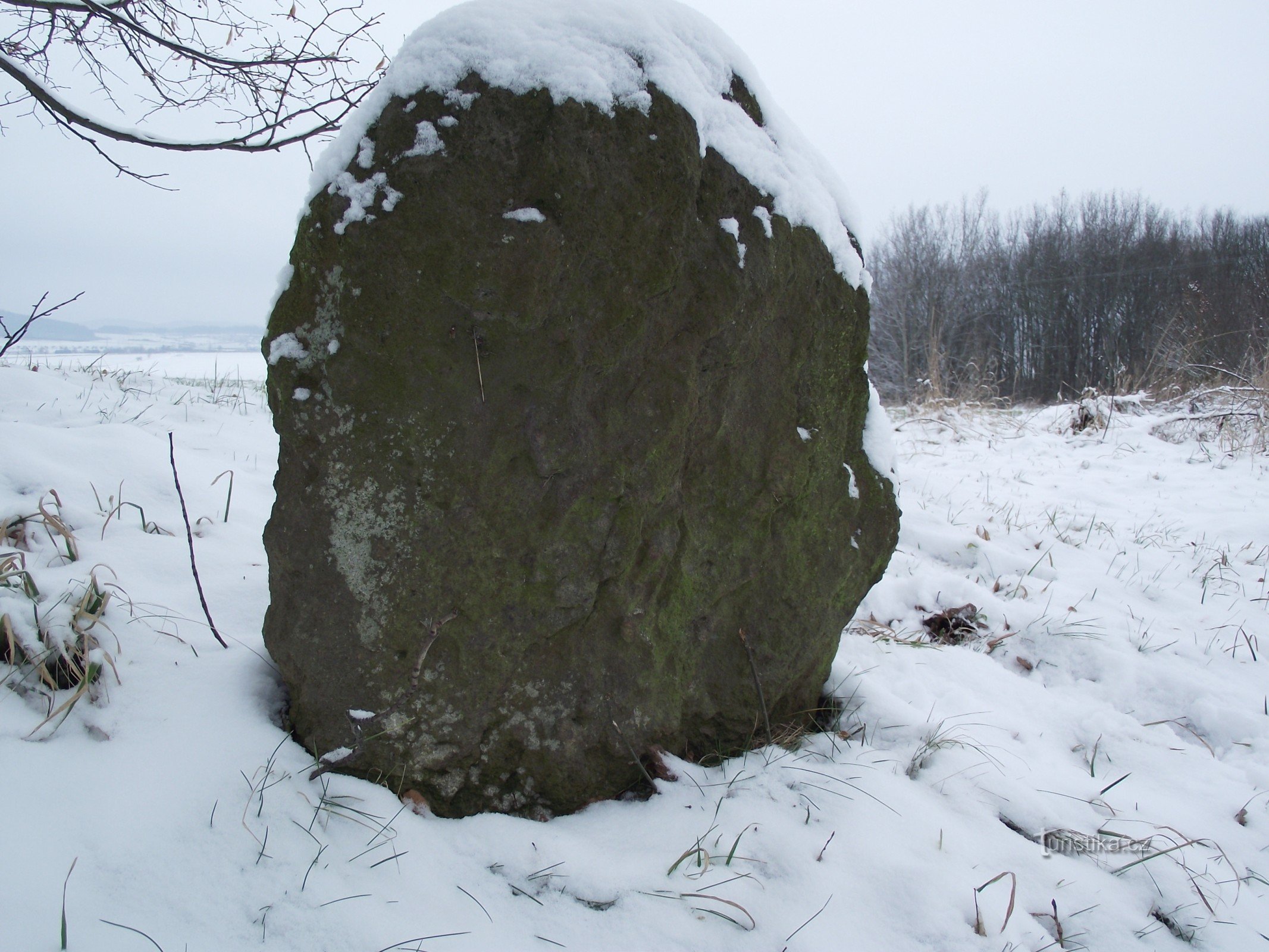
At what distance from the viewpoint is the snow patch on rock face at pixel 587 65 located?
1388 mm

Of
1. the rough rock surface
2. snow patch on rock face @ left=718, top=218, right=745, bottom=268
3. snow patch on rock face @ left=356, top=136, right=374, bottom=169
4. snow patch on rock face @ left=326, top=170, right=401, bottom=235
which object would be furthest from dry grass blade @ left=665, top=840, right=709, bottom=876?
snow patch on rock face @ left=356, top=136, right=374, bottom=169

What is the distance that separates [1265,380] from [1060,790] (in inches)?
259

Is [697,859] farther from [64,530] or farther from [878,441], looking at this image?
[64,530]

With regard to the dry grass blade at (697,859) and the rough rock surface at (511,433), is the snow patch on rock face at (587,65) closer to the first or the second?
the rough rock surface at (511,433)

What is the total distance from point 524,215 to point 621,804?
1323 mm

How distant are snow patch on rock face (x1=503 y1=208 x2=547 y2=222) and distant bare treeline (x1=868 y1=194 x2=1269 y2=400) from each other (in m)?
18.8

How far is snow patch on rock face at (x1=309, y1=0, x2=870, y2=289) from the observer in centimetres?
139

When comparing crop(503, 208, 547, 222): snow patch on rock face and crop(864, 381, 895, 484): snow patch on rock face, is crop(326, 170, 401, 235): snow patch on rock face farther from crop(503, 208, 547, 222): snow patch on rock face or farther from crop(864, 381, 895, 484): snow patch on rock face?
crop(864, 381, 895, 484): snow patch on rock face

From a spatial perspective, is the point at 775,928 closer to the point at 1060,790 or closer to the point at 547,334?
the point at 1060,790

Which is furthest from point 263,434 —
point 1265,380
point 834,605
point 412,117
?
point 1265,380

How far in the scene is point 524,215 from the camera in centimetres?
138

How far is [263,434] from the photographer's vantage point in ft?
13.3

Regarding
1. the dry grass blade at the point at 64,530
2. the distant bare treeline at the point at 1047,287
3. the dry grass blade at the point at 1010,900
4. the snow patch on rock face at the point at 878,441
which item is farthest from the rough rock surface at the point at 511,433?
the distant bare treeline at the point at 1047,287

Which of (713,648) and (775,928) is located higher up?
(713,648)
